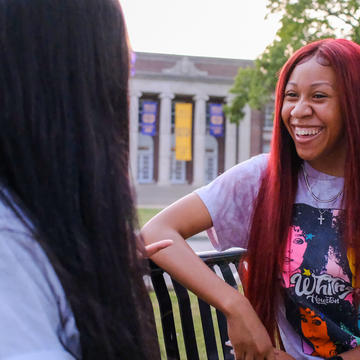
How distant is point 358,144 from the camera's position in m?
1.88

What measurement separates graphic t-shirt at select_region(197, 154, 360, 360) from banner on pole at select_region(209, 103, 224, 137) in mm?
38253

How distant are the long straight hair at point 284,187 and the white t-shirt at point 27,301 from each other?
1111mm

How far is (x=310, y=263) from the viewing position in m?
1.86

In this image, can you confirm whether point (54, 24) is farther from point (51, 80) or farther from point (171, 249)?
point (171, 249)

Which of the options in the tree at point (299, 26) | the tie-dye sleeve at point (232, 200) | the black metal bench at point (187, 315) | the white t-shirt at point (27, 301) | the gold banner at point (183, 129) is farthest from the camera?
the gold banner at point (183, 129)

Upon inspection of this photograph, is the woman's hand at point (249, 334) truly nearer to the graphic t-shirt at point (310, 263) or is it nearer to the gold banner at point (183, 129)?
the graphic t-shirt at point (310, 263)

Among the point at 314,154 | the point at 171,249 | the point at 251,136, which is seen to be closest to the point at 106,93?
the point at 171,249

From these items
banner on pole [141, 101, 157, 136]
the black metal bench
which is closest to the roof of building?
banner on pole [141, 101, 157, 136]

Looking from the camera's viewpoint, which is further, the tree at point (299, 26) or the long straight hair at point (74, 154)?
the tree at point (299, 26)

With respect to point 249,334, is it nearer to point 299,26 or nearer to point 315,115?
point 315,115

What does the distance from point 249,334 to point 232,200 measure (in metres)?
0.52

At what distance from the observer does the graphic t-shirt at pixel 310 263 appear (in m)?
1.85

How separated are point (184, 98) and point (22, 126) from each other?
140 ft

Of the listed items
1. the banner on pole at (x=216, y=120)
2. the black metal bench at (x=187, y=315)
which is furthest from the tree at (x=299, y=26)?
the banner on pole at (x=216, y=120)
